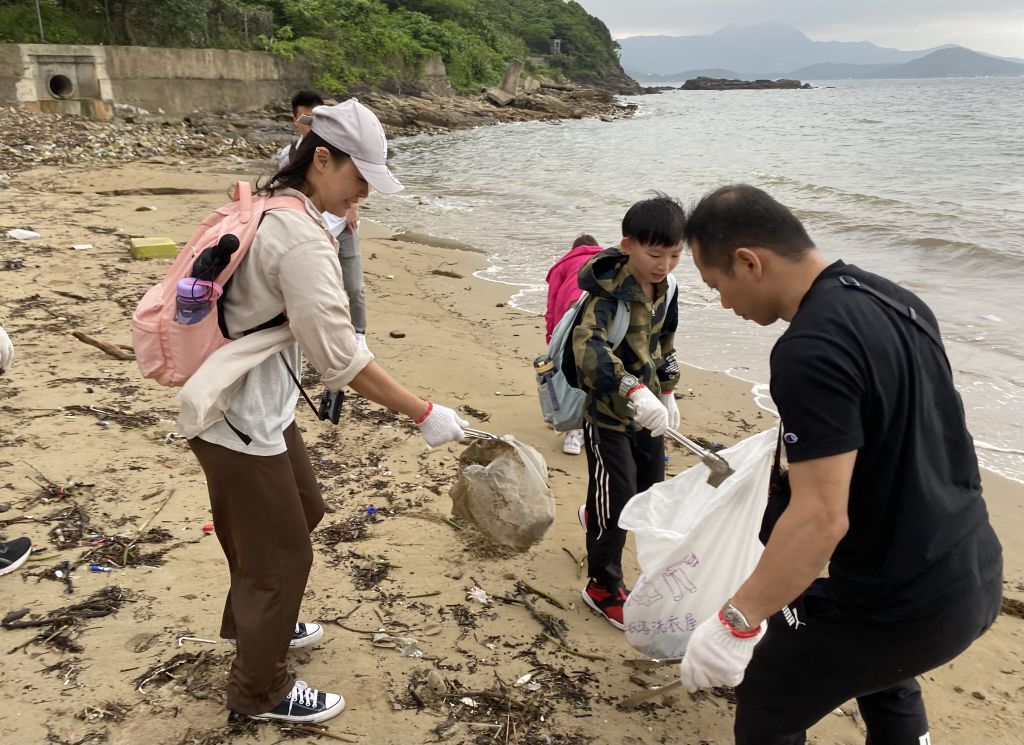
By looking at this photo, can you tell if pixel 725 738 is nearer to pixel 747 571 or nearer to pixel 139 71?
pixel 747 571

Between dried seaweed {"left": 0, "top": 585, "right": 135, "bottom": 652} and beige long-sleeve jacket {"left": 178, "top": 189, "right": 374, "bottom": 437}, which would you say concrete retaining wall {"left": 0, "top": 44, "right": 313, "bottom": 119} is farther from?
beige long-sleeve jacket {"left": 178, "top": 189, "right": 374, "bottom": 437}

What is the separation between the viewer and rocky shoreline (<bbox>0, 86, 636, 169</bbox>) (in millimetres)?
13867

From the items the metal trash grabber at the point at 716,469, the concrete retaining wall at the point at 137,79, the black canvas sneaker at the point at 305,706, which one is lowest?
the black canvas sneaker at the point at 305,706

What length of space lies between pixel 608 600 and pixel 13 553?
228cm

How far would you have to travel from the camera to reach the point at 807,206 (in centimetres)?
1359

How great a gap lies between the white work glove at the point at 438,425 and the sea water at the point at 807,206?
3.92 m

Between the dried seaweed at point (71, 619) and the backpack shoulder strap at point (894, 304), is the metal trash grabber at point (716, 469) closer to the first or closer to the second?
the backpack shoulder strap at point (894, 304)

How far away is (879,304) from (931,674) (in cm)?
199

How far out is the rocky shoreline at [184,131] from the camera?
13.9 meters

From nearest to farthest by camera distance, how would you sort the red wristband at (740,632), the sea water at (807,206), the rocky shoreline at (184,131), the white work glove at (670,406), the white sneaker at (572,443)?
the red wristband at (740,632)
the white work glove at (670,406)
the white sneaker at (572,443)
the sea water at (807,206)
the rocky shoreline at (184,131)

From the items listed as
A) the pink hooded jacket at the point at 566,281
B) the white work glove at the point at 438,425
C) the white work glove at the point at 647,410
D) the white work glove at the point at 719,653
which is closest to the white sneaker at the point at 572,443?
the pink hooded jacket at the point at 566,281

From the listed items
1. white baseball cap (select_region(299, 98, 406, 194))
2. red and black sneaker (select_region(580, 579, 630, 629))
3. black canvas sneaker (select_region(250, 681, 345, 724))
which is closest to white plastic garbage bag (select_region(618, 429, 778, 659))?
red and black sneaker (select_region(580, 579, 630, 629))

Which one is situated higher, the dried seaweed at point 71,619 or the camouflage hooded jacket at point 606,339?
the camouflage hooded jacket at point 606,339

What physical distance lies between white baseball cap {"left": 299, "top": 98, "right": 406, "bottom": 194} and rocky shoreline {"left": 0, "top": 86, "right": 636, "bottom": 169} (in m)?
11.1
